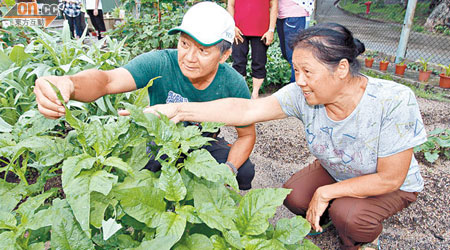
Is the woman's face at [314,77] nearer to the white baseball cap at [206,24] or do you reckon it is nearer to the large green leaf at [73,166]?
the white baseball cap at [206,24]

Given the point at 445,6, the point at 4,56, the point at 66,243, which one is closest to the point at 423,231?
the point at 66,243

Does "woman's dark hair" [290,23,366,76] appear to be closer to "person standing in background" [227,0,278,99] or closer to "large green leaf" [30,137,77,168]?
"large green leaf" [30,137,77,168]

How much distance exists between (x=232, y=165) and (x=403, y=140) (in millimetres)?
834

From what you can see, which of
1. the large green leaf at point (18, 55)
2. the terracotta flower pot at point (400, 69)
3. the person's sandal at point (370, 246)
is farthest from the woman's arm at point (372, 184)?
the terracotta flower pot at point (400, 69)

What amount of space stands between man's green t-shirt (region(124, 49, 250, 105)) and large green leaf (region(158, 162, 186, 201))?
0.91 m

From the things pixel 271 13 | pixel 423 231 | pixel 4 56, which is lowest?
pixel 423 231

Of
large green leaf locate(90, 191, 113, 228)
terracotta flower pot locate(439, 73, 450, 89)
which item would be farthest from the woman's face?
terracotta flower pot locate(439, 73, 450, 89)

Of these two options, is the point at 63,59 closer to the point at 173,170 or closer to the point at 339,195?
the point at 173,170

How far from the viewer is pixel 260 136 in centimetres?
363

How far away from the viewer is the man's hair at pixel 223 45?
1723 millimetres

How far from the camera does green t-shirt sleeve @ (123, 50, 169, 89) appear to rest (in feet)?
5.70

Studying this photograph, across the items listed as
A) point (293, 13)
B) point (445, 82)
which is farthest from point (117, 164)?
→ point (445, 82)

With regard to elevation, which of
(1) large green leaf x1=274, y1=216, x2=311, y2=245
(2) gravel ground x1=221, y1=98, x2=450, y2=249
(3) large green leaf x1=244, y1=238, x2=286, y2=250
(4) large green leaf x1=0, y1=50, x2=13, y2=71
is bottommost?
(2) gravel ground x1=221, y1=98, x2=450, y2=249

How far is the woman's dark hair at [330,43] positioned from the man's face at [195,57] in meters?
0.42
